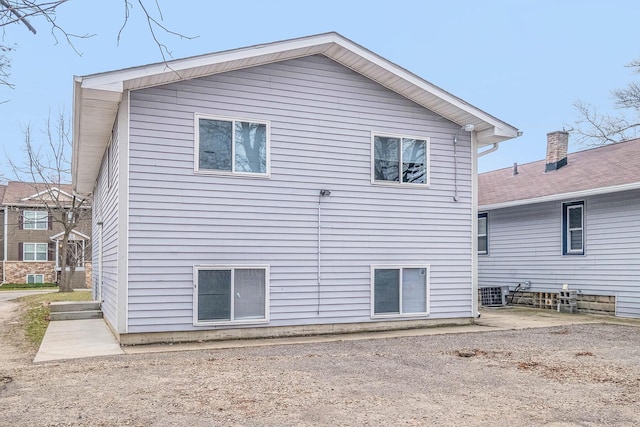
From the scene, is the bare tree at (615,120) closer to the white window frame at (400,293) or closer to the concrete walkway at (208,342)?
the concrete walkway at (208,342)

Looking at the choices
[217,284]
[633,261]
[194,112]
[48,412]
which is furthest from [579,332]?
[48,412]

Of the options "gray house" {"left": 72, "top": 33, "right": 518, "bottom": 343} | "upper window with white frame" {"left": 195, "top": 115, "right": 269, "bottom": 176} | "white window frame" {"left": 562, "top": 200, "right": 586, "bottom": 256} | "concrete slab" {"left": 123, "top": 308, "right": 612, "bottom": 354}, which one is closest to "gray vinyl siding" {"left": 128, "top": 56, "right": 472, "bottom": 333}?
"gray house" {"left": 72, "top": 33, "right": 518, "bottom": 343}

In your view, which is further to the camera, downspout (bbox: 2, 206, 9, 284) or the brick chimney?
downspout (bbox: 2, 206, 9, 284)

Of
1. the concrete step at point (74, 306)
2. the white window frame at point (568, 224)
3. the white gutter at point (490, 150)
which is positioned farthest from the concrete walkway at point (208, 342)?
the white gutter at point (490, 150)

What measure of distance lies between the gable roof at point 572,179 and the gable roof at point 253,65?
353cm

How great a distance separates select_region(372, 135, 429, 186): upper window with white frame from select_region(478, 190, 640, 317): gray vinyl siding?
18.4ft

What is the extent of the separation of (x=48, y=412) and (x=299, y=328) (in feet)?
17.4

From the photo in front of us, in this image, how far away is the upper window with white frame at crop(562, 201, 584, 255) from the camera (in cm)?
1455

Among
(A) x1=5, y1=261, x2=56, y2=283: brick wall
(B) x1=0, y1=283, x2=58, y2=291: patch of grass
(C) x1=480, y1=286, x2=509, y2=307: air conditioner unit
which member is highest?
(C) x1=480, y1=286, x2=509, y2=307: air conditioner unit

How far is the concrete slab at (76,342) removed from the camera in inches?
321

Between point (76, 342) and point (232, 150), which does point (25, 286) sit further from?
point (232, 150)

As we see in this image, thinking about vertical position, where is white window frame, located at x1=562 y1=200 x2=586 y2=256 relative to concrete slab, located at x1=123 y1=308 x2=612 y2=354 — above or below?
above

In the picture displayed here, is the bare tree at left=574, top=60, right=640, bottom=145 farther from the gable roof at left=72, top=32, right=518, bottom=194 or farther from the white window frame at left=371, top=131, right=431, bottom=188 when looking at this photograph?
the white window frame at left=371, top=131, right=431, bottom=188

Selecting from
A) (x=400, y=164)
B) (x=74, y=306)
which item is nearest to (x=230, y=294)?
(x=400, y=164)
